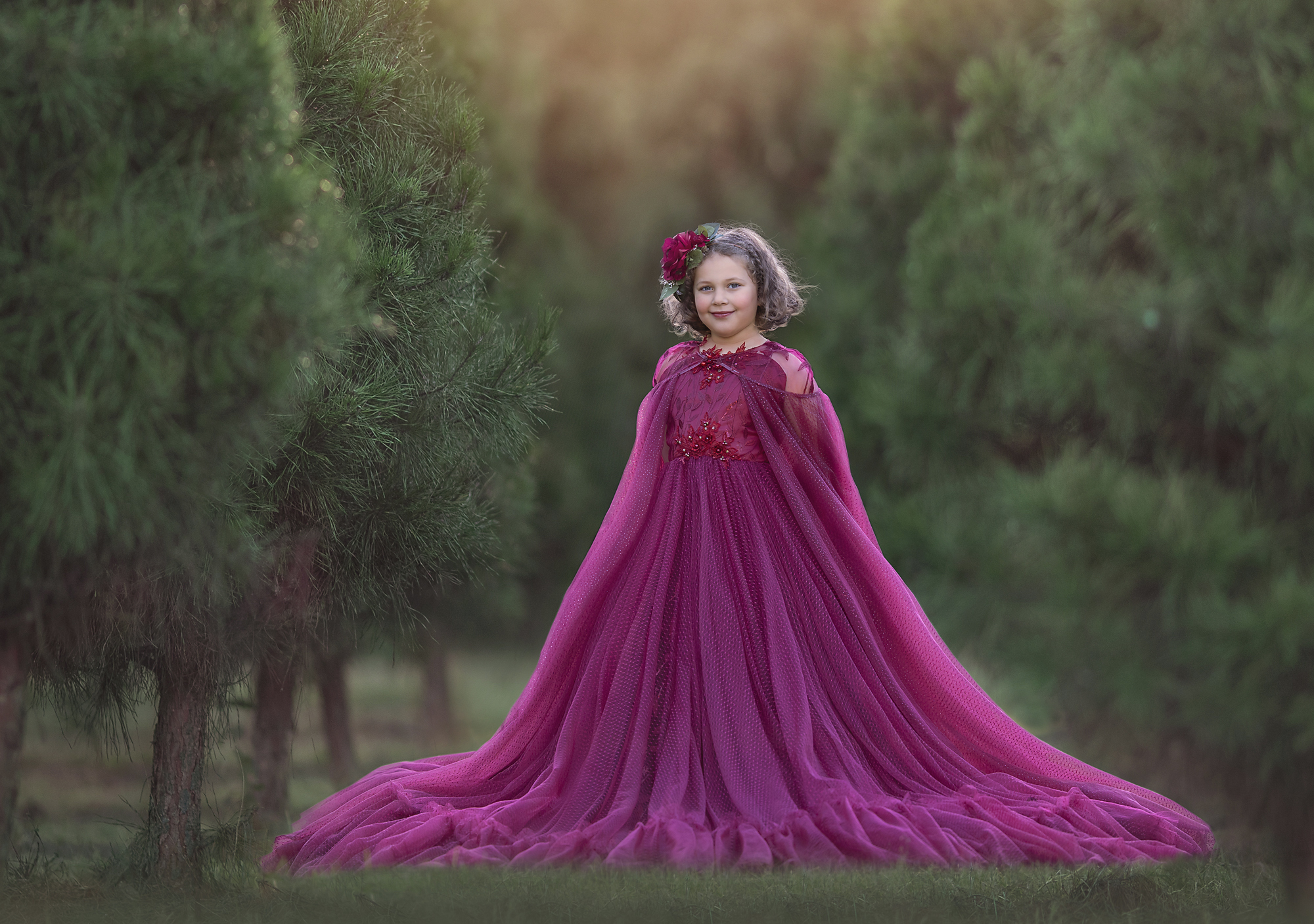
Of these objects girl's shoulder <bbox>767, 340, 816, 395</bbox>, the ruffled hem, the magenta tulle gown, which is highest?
girl's shoulder <bbox>767, 340, 816, 395</bbox>

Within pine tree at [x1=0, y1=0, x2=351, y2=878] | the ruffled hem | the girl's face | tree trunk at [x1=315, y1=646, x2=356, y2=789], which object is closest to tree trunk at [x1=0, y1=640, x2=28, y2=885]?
pine tree at [x1=0, y1=0, x2=351, y2=878]

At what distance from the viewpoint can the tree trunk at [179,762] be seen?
437 centimetres

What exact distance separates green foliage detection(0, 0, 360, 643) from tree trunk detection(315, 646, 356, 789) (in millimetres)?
A: 4784

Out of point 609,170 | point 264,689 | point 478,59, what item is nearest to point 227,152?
point 264,689

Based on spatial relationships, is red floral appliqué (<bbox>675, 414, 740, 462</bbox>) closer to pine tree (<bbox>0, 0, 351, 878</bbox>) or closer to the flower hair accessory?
the flower hair accessory

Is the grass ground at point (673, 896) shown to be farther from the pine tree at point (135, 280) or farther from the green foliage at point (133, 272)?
the green foliage at point (133, 272)

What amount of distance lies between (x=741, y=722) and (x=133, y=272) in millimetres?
2522

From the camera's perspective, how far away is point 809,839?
13.3ft

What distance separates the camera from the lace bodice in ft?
16.6

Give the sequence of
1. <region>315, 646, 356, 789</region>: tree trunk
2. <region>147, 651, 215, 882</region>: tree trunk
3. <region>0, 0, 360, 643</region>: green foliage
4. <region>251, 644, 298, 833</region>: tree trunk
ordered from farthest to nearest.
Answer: <region>315, 646, 356, 789</region>: tree trunk → <region>251, 644, 298, 833</region>: tree trunk → <region>147, 651, 215, 882</region>: tree trunk → <region>0, 0, 360, 643</region>: green foliage

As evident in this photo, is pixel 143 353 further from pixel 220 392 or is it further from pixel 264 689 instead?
pixel 264 689

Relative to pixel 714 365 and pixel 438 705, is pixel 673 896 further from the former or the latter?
pixel 438 705

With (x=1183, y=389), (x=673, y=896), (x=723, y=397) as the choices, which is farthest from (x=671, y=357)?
(x=673, y=896)

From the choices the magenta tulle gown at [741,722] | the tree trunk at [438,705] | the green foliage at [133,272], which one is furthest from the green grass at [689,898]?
the tree trunk at [438,705]
